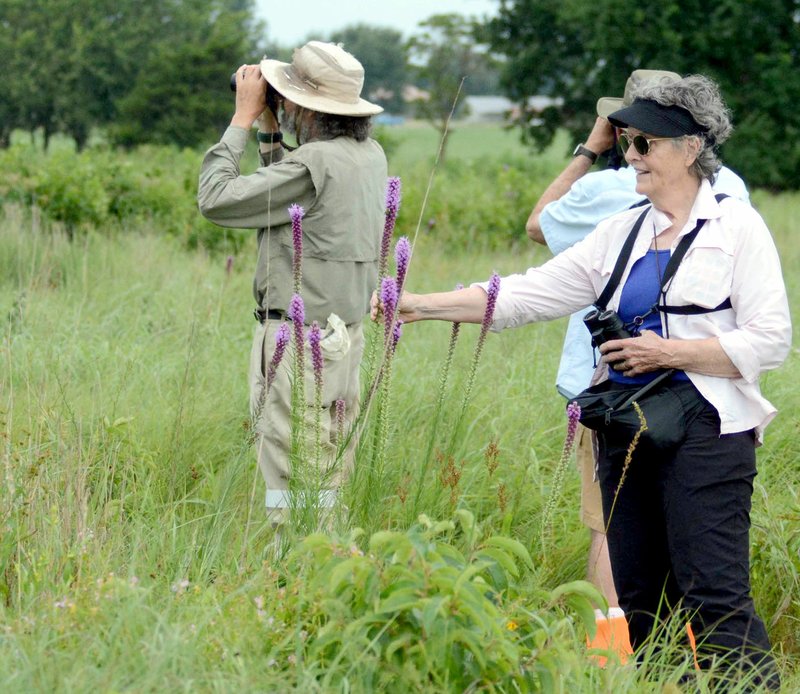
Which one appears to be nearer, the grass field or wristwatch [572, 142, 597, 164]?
the grass field

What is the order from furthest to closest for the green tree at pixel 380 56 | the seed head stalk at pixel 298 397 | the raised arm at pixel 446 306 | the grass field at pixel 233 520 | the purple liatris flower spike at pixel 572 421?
the green tree at pixel 380 56
the raised arm at pixel 446 306
the seed head stalk at pixel 298 397
the purple liatris flower spike at pixel 572 421
the grass field at pixel 233 520

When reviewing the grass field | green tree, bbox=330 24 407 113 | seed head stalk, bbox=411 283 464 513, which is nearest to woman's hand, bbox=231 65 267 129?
the grass field

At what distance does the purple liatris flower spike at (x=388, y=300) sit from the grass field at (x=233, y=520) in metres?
0.54

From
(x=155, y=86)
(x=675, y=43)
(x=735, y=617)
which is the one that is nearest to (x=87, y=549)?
(x=735, y=617)

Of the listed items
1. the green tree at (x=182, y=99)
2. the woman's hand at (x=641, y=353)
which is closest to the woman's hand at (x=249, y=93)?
the woman's hand at (x=641, y=353)

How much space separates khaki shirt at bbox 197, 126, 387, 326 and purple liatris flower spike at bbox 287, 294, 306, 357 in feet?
3.63

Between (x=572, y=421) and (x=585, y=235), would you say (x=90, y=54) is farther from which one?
(x=572, y=421)

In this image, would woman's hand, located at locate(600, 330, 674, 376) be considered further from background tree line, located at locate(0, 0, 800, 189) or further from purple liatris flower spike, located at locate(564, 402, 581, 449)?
background tree line, located at locate(0, 0, 800, 189)

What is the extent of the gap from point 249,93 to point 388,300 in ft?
5.91

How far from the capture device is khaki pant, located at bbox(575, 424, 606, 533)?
436cm

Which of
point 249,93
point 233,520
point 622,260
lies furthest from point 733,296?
point 249,93

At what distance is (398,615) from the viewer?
2.69 meters

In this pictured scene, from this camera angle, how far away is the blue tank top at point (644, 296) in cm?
351

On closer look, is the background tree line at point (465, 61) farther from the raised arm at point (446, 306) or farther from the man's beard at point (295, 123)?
the raised arm at point (446, 306)
